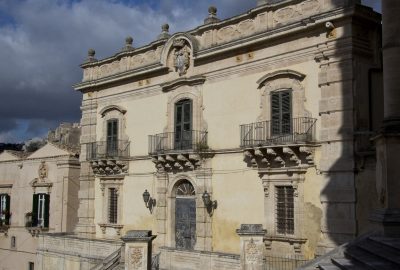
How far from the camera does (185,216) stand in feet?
70.1

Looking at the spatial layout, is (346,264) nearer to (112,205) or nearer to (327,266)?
(327,266)

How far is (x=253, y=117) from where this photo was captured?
1911cm

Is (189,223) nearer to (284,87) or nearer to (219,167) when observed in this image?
(219,167)

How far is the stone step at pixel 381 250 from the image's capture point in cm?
880

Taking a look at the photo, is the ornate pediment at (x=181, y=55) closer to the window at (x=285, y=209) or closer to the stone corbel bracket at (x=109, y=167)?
the stone corbel bracket at (x=109, y=167)

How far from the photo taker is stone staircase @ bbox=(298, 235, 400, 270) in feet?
29.1

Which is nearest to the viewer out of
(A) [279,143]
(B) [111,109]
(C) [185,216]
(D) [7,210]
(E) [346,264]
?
(E) [346,264]

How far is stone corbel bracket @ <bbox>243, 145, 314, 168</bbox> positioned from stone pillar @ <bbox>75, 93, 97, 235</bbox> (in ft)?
31.5

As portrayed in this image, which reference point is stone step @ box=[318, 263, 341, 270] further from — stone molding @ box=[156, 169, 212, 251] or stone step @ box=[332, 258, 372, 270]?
stone molding @ box=[156, 169, 212, 251]

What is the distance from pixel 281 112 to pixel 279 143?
1.19 metres

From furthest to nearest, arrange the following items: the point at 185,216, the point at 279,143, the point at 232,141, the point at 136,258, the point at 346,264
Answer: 1. the point at 185,216
2. the point at 232,141
3. the point at 279,143
4. the point at 136,258
5. the point at 346,264

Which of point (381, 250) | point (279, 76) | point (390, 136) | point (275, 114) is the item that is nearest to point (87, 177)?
point (275, 114)

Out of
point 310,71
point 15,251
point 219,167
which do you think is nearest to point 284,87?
point 310,71

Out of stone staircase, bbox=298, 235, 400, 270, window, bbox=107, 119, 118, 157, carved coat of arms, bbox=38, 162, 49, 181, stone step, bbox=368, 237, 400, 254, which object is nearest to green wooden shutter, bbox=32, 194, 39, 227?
carved coat of arms, bbox=38, 162, 49, 181
